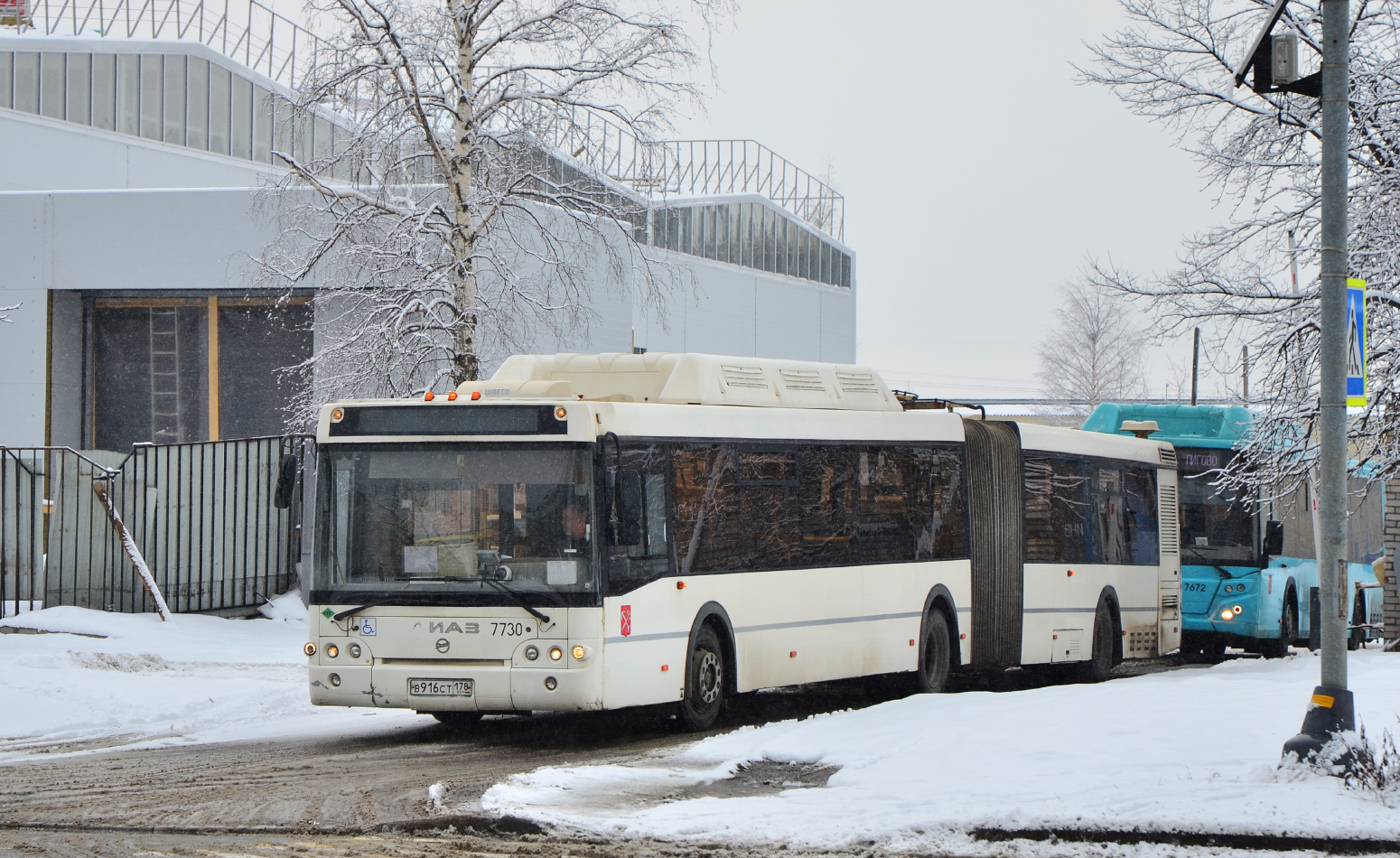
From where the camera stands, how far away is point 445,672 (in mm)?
11781

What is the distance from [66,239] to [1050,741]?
85.0 ft

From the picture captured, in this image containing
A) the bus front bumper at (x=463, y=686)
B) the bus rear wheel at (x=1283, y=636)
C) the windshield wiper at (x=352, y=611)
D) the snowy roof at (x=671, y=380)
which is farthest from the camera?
the bus rear wheel at (x=1283, y=636)

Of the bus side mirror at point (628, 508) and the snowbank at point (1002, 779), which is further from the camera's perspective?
the bus side mirror at point (628, 508)

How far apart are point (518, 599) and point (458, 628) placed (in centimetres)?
48

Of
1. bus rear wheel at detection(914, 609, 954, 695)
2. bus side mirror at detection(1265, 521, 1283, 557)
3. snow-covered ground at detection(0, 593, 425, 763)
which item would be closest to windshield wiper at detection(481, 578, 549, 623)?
snow-covered ground at detection(0, 593, 425, 763)

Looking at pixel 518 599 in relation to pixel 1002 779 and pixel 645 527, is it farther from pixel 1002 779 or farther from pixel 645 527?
pixel 1002 779

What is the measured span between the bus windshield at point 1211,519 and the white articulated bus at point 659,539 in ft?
16.7

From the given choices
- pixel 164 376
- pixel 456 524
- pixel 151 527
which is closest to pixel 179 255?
pixel 164 376

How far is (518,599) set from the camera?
11711 millimetres

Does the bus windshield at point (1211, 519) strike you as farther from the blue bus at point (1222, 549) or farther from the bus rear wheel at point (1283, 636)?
the bus rear wheel at point (1283, 636)

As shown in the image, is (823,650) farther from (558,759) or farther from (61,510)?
(61,510)

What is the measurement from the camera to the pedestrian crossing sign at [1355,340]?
30.7ft

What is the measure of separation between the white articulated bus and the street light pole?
4828mm

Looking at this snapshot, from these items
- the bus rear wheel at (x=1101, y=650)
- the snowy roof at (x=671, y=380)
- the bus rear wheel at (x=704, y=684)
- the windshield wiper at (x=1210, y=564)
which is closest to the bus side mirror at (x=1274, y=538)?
the windshield wiper at (x=1210, y=564)
